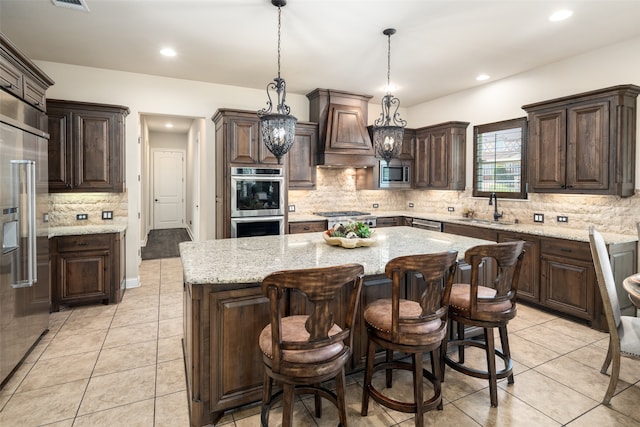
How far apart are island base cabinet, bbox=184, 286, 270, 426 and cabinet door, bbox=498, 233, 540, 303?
3.29m

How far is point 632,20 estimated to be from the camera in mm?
3123

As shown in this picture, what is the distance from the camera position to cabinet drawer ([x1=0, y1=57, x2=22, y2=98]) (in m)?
2.34

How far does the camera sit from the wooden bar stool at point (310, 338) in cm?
149

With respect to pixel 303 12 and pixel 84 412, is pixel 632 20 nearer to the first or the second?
pixel 303 12

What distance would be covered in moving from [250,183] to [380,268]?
286 cm

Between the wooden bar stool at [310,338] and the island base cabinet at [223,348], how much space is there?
0.27 m

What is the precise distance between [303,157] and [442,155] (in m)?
2.26

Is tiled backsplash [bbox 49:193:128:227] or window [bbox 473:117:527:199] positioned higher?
window [bbox 473:117:527:199]

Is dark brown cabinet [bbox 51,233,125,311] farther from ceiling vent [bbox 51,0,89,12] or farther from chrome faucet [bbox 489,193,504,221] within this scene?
chrome faucet [bbox 489,193,504,221]

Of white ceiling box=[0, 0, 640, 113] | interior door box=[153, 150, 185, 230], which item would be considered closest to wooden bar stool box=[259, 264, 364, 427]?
white ceiling box=[0, 0, 640, 113]

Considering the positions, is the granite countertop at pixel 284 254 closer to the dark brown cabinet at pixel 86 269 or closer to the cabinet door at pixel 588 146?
the cabinet door at pixel 588 146

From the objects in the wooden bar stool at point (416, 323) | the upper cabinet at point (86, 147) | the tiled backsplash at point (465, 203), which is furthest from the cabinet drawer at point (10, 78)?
the tiled backsplash at point (465, 203)

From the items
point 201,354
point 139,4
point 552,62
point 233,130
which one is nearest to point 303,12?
point 139,4

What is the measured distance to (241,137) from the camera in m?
4.56
